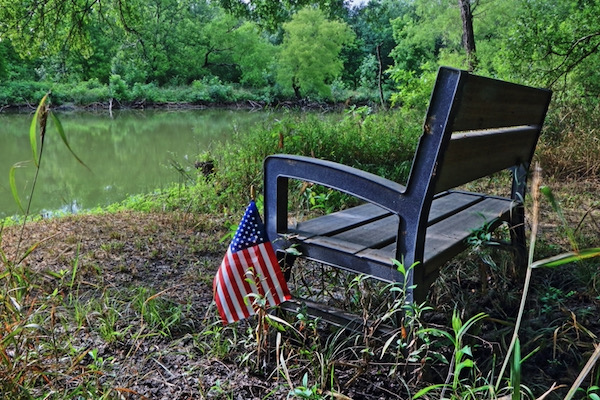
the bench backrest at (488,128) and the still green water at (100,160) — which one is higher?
the bench backrest at (488,128)

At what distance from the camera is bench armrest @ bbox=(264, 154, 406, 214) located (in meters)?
1.41

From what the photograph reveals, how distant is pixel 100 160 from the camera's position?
1023 centimetres

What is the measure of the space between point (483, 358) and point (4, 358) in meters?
1.49

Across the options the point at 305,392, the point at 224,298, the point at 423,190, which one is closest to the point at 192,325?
the point at 224,298

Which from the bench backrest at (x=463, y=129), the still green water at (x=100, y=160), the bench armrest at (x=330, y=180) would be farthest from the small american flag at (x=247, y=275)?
the still green water at (x=100, y=160)

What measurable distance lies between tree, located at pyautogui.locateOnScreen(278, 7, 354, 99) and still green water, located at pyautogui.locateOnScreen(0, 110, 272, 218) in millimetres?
16139

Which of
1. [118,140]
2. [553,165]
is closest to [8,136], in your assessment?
[118,140]

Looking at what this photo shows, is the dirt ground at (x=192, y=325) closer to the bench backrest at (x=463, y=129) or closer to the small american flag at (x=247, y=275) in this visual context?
the small american flag at (x=247, y=275)

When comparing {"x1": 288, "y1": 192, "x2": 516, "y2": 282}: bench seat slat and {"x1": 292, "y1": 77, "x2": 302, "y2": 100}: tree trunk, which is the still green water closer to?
{"x1": 288, "y1": 192, "x2": 516, "y2": 282}: bench seat slat

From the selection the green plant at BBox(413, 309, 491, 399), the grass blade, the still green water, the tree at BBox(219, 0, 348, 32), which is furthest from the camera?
the tree at BBox(219, 0, 348, 32)

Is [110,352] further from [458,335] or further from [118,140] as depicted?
[118,140]

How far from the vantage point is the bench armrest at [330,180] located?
1.41m

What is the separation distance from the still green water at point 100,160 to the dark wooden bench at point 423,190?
3.43 metres

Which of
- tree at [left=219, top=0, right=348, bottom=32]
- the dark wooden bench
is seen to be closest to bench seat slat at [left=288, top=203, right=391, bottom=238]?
the dark wooden bench
